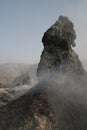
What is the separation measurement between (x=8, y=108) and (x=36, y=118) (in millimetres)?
11477

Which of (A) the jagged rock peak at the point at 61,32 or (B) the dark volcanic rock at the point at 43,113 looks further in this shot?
(A) the jagged rock peak at the point at 61,32

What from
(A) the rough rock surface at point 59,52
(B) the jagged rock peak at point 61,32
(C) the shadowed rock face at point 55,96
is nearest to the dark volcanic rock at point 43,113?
(C) the shadowed rock face at point 55,96

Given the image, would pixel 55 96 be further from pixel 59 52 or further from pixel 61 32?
pixel 61 32

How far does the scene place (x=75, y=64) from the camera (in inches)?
3807

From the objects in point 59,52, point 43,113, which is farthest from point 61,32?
point 43,113

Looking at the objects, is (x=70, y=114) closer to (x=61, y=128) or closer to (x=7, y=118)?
(x=61, y=128)

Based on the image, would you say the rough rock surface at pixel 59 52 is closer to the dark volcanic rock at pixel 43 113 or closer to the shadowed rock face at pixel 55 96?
the shadowed rock face at pixel 55 96

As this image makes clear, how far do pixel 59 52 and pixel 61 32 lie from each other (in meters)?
7.56

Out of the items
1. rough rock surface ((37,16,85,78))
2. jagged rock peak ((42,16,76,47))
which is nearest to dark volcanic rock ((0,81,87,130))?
rough rock surface ((37,16,85,78))

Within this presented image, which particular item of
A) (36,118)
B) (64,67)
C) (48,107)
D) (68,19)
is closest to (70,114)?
(48,107)

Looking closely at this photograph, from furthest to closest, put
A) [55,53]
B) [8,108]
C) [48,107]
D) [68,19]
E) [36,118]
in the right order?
[68,19] < [55,53] < [8,108] < [48,107] < [36,118]

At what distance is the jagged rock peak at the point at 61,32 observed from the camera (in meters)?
96.8

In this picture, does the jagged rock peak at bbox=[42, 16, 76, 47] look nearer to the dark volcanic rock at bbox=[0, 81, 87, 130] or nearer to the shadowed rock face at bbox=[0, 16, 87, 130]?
the shadowed rock face at bbox=[0, 16, 87, 130]

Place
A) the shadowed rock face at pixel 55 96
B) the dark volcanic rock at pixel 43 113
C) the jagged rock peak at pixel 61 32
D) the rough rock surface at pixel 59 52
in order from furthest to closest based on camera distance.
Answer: the jagged rock peak at pixel 61 32 < the rough rock surface at pixel 59 52 < the shadowed rock face at pixel 55 96 < the dark volcanic rock at pixel 43 113
